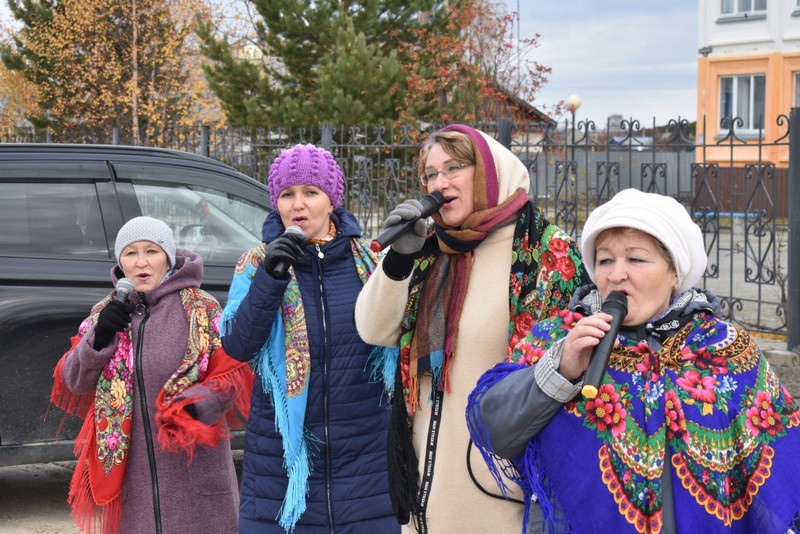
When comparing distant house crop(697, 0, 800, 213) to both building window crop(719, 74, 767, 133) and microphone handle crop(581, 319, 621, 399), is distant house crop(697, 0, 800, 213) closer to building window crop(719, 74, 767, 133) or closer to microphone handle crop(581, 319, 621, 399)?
building window crop(719, 74, 767, 133)

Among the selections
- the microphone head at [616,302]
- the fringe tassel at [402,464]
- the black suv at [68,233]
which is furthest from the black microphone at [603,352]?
the black suv at [68,233]

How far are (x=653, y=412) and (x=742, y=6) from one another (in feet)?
97.2

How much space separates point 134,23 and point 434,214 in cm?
2337

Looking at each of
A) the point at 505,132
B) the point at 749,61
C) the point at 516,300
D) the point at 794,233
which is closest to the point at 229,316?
the point at 516,300

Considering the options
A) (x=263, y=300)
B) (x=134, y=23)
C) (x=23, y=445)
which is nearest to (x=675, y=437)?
(x=263, y=300)

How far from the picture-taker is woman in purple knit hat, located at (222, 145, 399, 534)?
335 cm

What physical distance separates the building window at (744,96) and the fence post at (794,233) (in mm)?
23587

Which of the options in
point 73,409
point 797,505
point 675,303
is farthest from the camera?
point 73,409

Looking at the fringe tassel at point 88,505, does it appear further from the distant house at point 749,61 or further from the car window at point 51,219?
the distant house at point 749,61

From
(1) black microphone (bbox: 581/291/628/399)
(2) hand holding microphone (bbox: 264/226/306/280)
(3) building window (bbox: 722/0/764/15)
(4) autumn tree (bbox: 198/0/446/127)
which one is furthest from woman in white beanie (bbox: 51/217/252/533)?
(3) building window (bbox: 722/0/764/15)

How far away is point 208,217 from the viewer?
226 inches

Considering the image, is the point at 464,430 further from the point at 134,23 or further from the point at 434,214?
the point at 134,23

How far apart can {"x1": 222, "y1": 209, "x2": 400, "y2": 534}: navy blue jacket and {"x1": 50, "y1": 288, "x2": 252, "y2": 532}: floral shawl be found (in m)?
0.28

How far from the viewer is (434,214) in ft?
9.51
